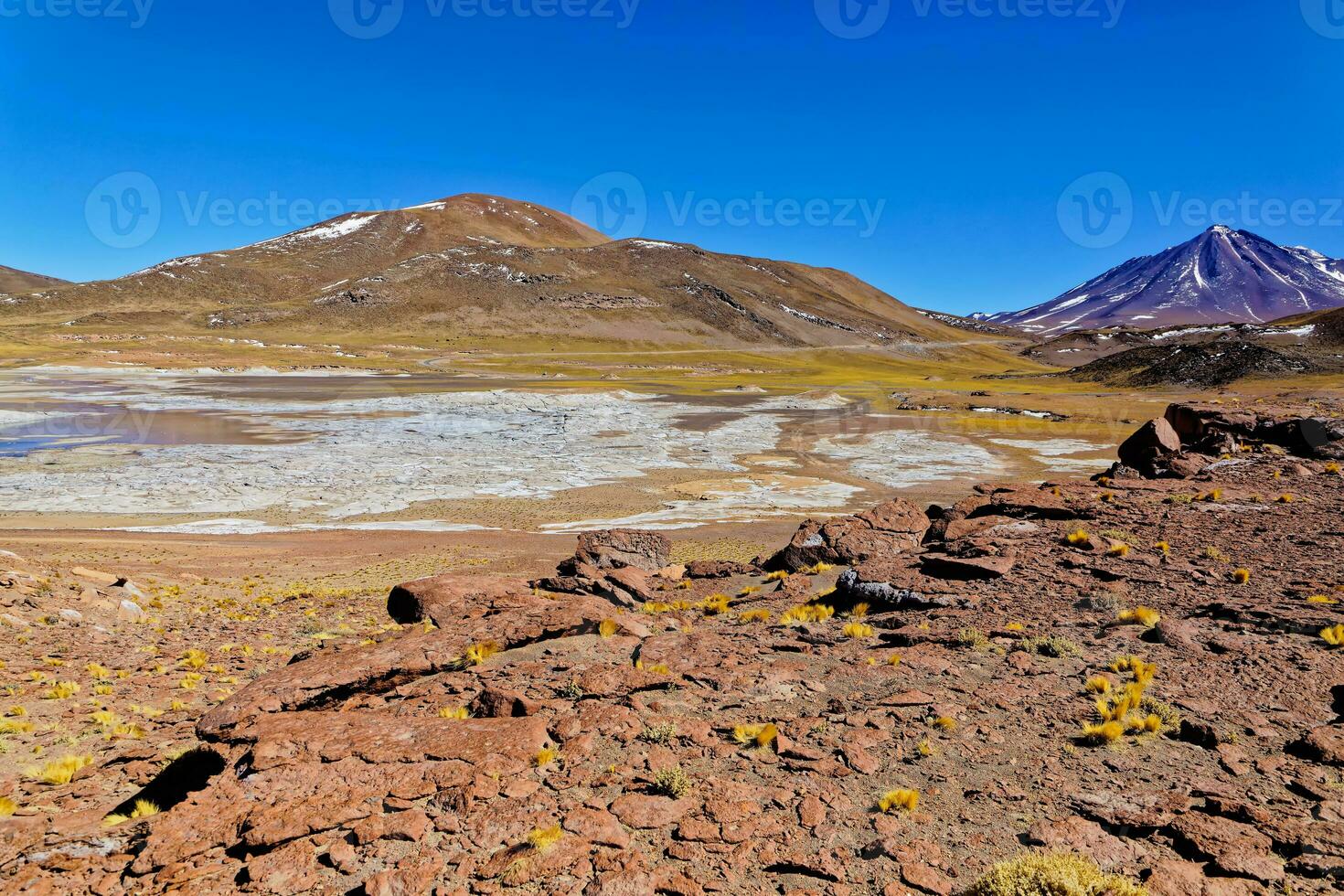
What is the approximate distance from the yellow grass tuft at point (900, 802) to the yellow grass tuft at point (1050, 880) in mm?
871

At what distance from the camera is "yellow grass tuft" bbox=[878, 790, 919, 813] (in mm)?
5578

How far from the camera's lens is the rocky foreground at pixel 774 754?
492cm

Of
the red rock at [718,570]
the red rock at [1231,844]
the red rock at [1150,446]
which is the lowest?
the red rock at [718,570]

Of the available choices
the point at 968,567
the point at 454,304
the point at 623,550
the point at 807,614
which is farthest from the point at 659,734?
the point at 454,304

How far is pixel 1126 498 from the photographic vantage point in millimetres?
16594

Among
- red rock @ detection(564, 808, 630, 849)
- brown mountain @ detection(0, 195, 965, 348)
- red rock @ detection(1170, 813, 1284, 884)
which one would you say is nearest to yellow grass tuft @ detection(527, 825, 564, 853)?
red rock @ detection(564, 808, 630, 849)

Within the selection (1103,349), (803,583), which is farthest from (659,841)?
(1103,349)

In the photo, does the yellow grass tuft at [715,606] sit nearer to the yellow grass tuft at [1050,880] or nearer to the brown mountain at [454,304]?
the yellow grass tuft at [1050,880]

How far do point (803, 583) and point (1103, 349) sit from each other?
7477 inches

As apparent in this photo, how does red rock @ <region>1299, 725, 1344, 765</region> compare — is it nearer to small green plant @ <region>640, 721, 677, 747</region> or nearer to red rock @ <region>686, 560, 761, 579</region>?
small green plant @ <region>640, 721, 677, 747</region>

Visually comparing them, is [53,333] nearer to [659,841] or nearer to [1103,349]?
[659,841]

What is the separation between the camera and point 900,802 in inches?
220

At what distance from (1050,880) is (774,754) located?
2.45 metres

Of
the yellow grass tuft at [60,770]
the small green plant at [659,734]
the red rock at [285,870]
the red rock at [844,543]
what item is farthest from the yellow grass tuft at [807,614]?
the yellow grass tuft at [60,770]
